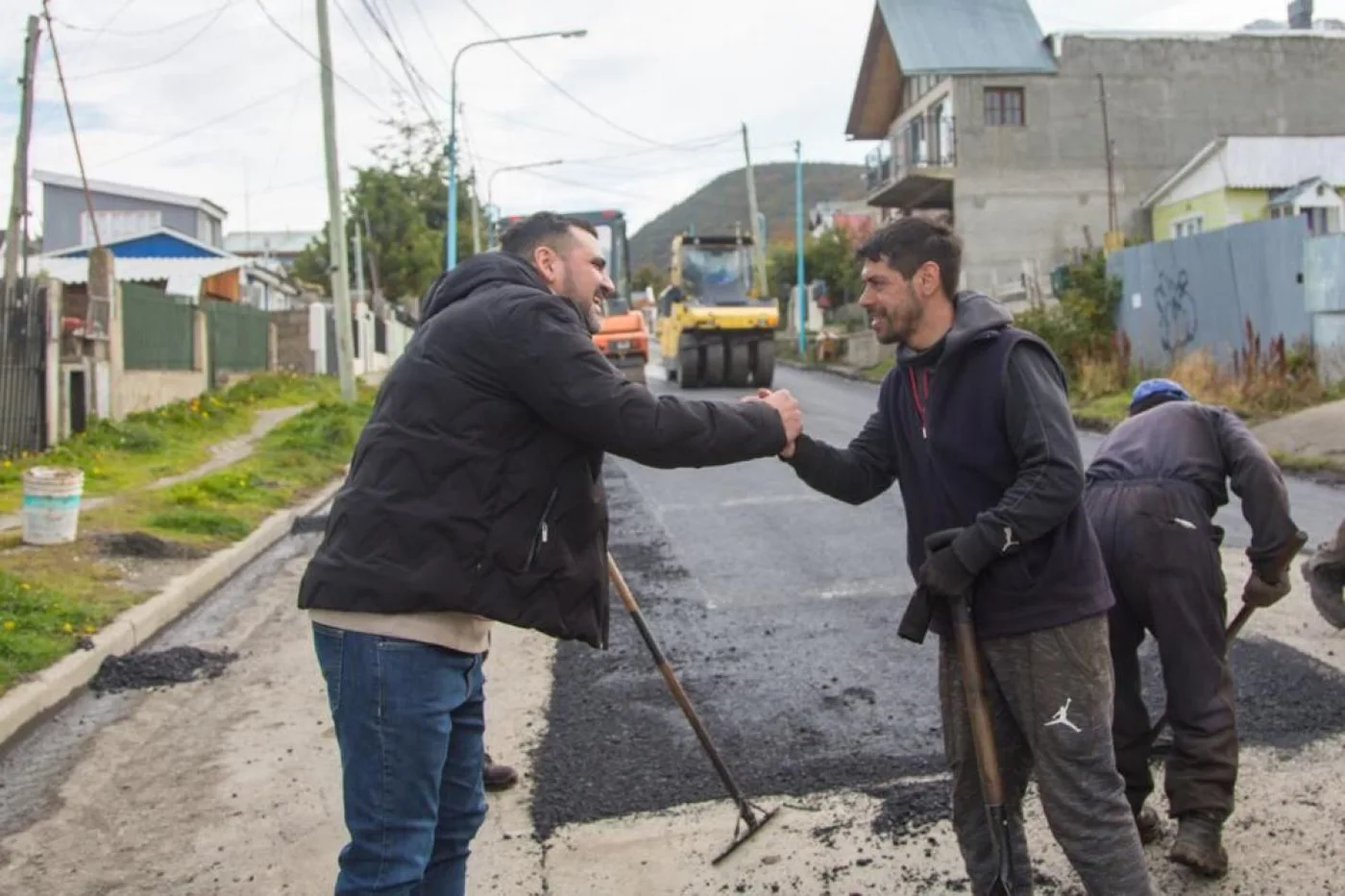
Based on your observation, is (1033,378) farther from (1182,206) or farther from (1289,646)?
(1182,206)

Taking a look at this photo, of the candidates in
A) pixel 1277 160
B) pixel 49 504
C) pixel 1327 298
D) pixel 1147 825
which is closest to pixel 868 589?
pixel 1147 825

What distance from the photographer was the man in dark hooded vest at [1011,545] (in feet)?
10.1

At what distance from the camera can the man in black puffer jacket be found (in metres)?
2.75

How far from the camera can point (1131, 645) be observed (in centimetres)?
397

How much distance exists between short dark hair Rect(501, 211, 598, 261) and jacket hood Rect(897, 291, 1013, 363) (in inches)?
34.3

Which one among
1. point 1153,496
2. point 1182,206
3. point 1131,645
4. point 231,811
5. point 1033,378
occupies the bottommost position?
point 231,811

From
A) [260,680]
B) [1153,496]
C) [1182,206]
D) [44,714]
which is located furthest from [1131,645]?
[1182,206]

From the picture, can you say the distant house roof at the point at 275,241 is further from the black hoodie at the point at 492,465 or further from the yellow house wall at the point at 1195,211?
the black hoodie at the point at 492,465

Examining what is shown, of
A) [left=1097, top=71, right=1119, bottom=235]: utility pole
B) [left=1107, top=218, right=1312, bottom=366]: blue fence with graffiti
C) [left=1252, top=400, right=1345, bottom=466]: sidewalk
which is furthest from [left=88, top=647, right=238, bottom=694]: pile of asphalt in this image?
[left=1097, top=71, right=1119, bottom=235]: utility pole

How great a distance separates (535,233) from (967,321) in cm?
104

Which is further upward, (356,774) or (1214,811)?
(356,774)

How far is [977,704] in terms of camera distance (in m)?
3.13

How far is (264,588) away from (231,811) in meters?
4.58

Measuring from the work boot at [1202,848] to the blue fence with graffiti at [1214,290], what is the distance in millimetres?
15732
